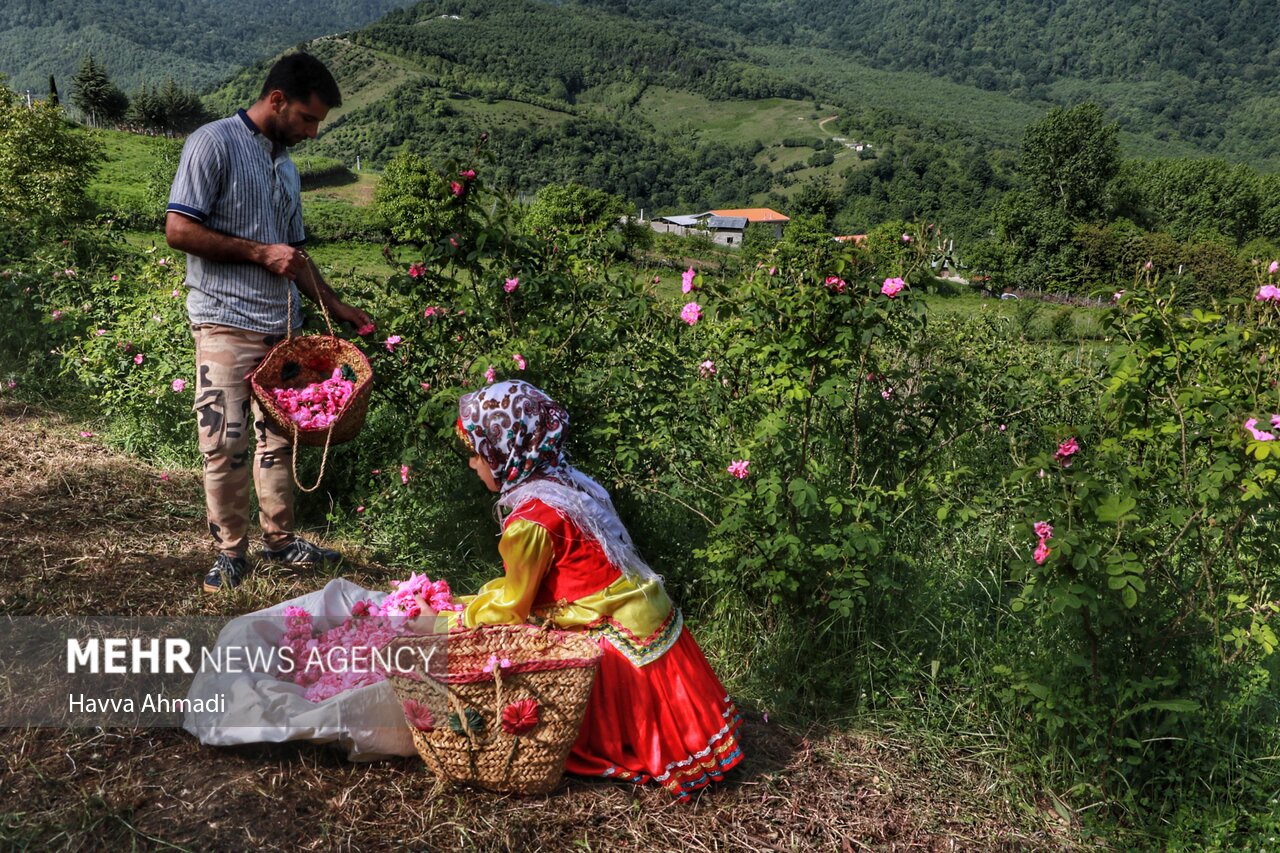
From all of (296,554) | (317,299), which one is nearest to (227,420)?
(317,299)

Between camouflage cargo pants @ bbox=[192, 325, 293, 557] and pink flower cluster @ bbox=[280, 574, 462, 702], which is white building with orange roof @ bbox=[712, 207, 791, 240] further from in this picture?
Result: pink flower cluster @ bbox=[280, 574, 462, 702]

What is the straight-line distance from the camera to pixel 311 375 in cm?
341

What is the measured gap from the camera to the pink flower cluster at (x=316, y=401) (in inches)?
127

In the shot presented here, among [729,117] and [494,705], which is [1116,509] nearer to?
[494,705]

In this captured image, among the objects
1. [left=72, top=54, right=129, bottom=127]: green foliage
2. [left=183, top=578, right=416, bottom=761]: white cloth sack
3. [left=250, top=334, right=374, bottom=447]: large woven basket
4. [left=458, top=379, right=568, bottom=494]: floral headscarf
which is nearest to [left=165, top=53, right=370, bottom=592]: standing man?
[left=250, top=334, right=374, bottom=447]: large woven basket

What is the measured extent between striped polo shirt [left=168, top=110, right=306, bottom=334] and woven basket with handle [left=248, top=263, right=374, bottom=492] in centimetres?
11

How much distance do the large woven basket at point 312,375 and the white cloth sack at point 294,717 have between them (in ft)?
3.25

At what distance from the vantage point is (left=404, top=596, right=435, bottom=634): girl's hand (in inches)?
108

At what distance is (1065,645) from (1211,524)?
801mm

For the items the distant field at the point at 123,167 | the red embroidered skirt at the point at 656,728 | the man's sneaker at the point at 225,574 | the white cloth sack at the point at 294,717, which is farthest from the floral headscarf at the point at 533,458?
the distant field at the point at 123,167

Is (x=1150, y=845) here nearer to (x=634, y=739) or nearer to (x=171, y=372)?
(x=634, y=739)

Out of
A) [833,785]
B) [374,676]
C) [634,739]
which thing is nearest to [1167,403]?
[833,785]

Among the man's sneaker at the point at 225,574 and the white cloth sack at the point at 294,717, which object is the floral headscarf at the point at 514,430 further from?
the man's sneaker at the point at 225,574

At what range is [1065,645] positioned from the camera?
2824mm
